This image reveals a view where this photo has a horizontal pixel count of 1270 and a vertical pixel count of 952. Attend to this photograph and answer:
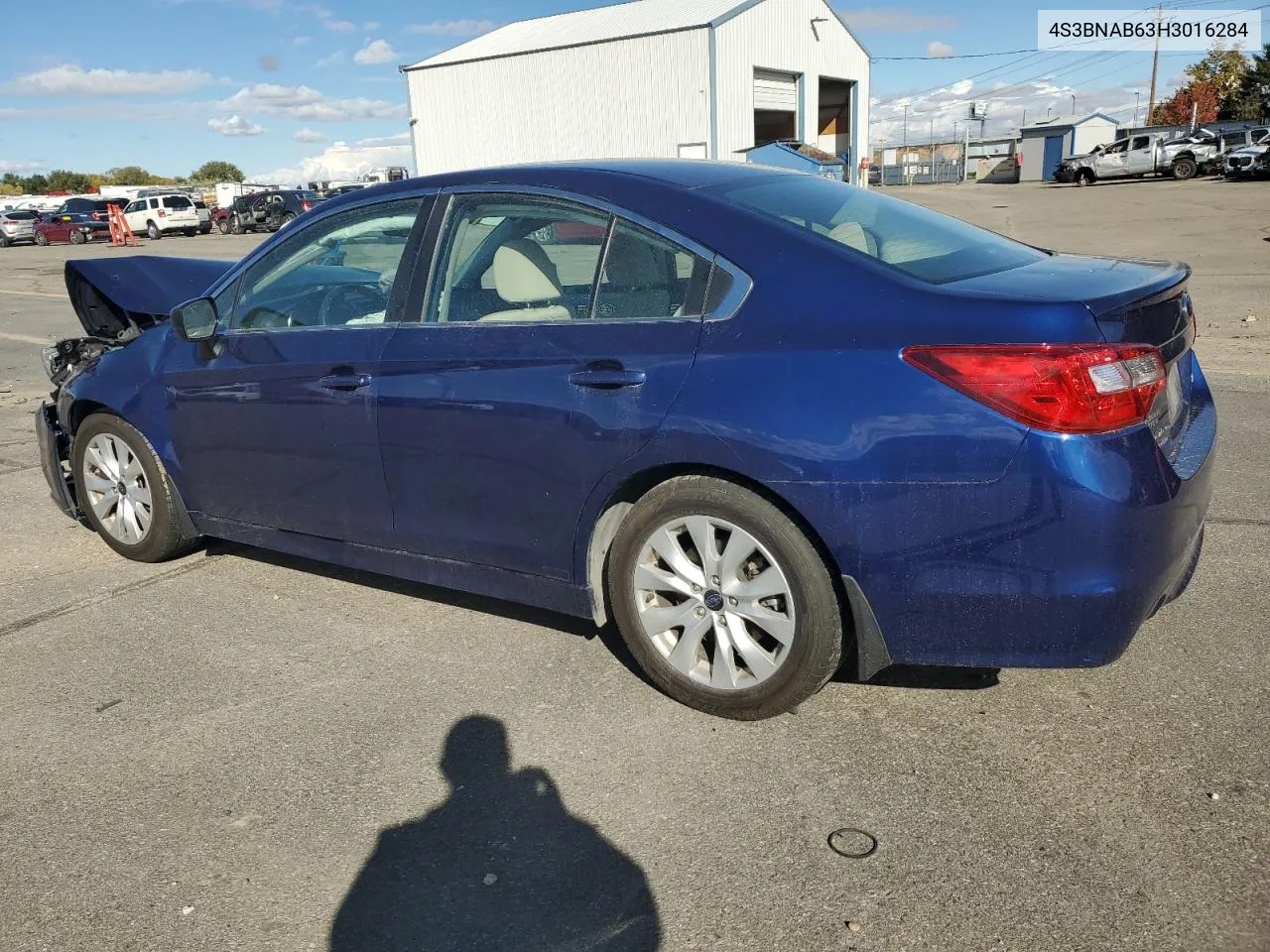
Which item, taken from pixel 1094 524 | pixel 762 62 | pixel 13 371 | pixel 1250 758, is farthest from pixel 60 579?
pixel 762 62

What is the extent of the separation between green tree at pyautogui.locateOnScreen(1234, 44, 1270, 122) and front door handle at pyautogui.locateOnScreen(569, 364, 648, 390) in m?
67.0

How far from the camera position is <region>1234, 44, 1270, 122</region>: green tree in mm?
59309

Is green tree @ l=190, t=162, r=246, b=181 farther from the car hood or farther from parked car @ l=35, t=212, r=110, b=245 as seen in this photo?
the car hood

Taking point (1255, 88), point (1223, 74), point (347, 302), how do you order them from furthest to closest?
point (1223, 74)
point (1255, 88)
point (347, 302)

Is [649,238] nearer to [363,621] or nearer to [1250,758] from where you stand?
[363,621]

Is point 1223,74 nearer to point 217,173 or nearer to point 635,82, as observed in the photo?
point 635,82

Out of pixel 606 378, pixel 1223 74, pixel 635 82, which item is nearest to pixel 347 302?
pixel 606 378

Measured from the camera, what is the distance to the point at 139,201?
137 feet

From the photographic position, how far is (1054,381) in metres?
2.61

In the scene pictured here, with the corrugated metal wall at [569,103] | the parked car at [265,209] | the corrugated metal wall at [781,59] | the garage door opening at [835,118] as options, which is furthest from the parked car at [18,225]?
the garage door opening at [835,118]

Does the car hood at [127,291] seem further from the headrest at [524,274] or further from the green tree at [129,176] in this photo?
the green tree at [129,176]

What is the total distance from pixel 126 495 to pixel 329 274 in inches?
59.9

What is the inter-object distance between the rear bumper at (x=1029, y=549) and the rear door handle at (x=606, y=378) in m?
0.59

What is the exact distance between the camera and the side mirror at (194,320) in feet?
13.7
